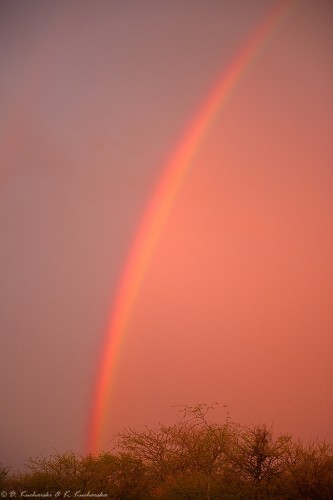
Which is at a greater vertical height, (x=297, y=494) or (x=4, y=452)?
(x=4, y=452)

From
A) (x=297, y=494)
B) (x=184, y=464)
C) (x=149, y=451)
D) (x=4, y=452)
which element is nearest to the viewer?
(x=297, y=494)

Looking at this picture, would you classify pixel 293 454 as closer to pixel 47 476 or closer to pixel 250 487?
pixel 250 487

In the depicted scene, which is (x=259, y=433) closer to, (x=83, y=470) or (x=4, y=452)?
(x=83, y=470)

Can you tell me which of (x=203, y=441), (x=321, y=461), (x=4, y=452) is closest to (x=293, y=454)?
(x=321, y=461)

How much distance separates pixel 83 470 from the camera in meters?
16.5

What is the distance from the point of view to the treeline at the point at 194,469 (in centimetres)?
1345

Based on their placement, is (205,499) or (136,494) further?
(136,494)

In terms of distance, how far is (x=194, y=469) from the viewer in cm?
1550

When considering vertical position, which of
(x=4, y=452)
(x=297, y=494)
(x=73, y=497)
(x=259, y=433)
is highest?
(x=4, y=452)

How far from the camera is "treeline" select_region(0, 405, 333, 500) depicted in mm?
13453

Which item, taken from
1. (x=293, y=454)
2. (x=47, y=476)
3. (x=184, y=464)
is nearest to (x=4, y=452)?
(x=47, y=476)

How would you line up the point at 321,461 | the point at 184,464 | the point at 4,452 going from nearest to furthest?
1. the point at 321,461
2. the point at 184,464
3. the point at 4,452

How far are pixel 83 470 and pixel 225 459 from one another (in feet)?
18.6

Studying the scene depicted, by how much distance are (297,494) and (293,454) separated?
2.27 m
